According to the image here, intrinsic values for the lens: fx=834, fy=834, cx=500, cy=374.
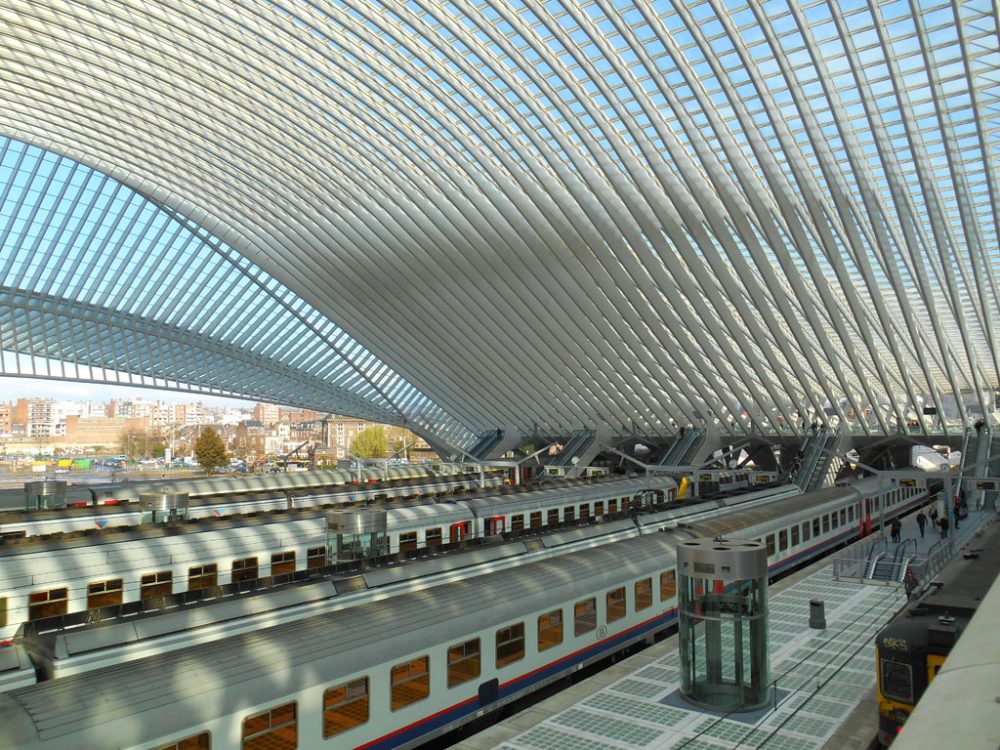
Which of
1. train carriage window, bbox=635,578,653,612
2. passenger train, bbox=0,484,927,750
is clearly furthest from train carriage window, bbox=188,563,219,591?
train carriage window, bbox=635,578,653,612

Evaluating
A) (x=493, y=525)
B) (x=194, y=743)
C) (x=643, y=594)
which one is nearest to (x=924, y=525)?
(x=493, y=525)

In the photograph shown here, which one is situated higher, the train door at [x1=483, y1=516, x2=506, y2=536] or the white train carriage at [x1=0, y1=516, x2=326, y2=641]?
the white train carriage at [x1=0, y1=516, x2=326, y2=641]

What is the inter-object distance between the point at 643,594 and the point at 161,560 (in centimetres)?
999

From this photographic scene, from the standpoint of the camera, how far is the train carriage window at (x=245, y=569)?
1822 centimetres

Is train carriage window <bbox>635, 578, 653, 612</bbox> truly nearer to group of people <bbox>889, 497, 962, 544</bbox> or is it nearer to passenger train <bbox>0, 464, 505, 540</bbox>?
passenger train <bbox>0, 464, 505, 540</bbox>

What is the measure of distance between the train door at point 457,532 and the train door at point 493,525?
3.40 ft

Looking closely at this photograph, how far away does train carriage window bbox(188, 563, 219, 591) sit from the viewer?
57.6ft

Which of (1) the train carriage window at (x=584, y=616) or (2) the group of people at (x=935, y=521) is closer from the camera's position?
(1) the train carriage window at (x=584, y=616)

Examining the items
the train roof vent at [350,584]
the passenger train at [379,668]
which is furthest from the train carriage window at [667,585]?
the train roof vent at [350,584]

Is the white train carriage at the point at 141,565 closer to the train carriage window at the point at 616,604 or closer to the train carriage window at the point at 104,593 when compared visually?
the train carriage window at the point at 104,593

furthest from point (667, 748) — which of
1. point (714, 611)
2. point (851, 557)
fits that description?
point (851, 557)

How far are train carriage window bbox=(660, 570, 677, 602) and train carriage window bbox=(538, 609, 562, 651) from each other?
4.04 metres

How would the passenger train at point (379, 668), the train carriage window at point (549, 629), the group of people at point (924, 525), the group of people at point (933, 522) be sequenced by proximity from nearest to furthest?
the passenger train at point (379, 668) → the train carriage window at point (549, 629) → the group of people at point (924, 525) → the group of people at point (933, 522)

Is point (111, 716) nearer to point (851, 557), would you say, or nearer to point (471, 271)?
point (851, 557)
